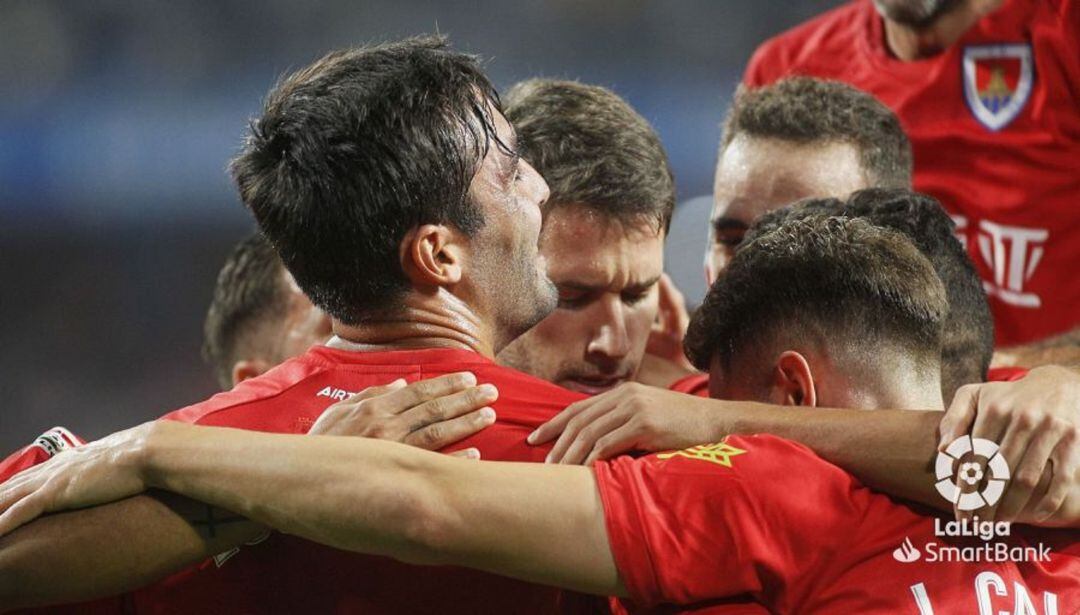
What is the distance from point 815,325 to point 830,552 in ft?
1.34

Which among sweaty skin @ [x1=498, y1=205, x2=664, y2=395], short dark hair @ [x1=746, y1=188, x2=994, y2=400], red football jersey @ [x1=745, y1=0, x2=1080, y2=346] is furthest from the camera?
red football jersey @ [x1=745, y1=0, x2=1080, y2=346]

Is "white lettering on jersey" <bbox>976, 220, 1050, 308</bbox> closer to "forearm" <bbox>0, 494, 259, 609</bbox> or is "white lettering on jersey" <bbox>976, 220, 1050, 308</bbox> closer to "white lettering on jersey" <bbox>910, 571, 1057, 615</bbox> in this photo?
"white lettering on jersey" <bbox>910, 571, 1057, 615</bbox>

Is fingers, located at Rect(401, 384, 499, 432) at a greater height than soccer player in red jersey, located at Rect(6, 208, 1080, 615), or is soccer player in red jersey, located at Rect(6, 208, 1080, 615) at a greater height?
fingers, located at Rect(401, 384, 499, 432)

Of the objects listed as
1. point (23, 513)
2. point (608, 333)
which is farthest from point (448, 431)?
point (608, 333)

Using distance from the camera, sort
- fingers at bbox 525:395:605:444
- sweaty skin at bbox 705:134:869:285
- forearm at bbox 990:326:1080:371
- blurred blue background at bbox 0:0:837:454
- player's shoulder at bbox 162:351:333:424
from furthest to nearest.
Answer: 1. blurred blue background at bbox 0:0:837:454
2. forearm at bbox 990:326:1080:371
3. sweaty skin at bbox 705:134:869:285
4. player's shoulder at bbox 162:351:333:424
5. fingers at bbox 525:395:605:444

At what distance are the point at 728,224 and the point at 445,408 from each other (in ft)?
5.12

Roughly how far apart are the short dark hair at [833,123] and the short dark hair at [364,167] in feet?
4.47

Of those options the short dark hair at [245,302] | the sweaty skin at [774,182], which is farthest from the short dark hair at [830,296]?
the short dark hair at [245,302]

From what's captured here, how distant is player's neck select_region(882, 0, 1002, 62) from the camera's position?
171 inches

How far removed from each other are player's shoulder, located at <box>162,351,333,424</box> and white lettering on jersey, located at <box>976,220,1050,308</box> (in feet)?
9.06

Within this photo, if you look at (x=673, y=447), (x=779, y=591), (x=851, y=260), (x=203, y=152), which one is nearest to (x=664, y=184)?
(x=851, y=260)

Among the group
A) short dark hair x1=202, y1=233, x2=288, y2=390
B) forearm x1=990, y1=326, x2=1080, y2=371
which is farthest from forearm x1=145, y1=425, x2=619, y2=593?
forearm x1=990, y1=326, x2=1080, y2=371

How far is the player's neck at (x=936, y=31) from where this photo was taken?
4.34 metres

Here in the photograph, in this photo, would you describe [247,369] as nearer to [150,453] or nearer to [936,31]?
[150,453]
